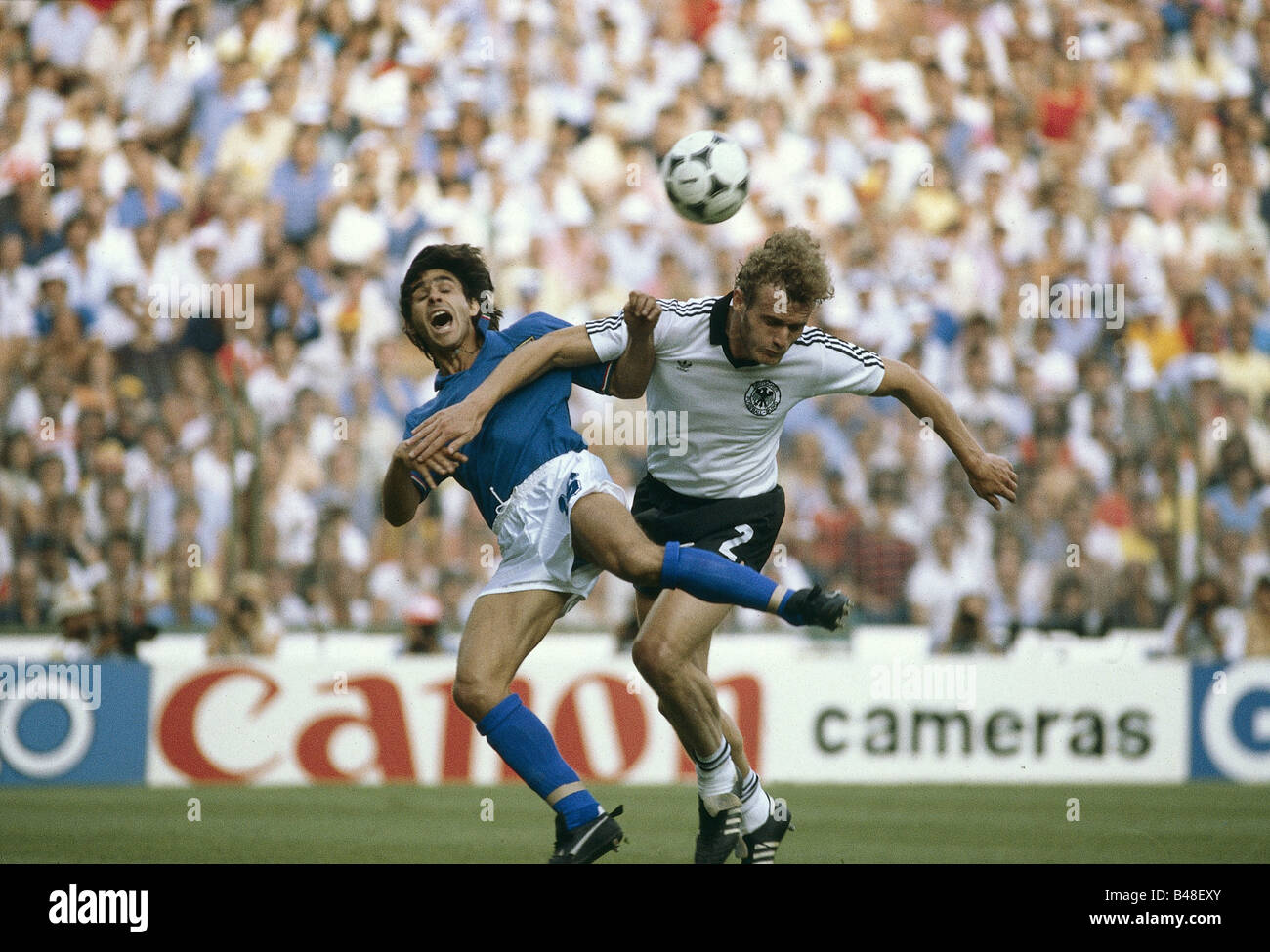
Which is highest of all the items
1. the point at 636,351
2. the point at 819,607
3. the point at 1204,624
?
the point at 636,351

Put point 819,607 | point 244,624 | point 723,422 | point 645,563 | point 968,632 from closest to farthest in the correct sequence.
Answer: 1. point 819,607
2. point 645,563
3. point 723,422
4. point 244,624
5. point 968,632

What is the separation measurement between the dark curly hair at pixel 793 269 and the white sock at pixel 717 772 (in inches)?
74.0

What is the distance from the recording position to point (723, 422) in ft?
23.3

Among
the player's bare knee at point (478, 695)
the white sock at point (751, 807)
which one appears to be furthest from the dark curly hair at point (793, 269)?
the white sock at point (751, 807)

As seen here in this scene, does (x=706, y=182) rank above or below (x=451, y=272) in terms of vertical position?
above

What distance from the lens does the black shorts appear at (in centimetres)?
716

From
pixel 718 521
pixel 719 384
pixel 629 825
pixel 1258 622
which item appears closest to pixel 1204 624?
pixel 1258 622

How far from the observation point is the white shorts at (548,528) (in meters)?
6.57

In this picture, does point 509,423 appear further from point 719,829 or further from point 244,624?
point 244,624

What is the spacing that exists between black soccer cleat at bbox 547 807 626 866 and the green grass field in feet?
3.37

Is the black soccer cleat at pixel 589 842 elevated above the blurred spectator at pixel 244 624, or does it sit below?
below

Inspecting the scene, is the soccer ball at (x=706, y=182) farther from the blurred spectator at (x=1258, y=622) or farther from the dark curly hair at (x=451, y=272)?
the blurred spectator at (x=1258, y=622)

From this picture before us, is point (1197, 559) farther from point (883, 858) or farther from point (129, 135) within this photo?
point (129, 135)

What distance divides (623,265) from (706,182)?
6.58 m
